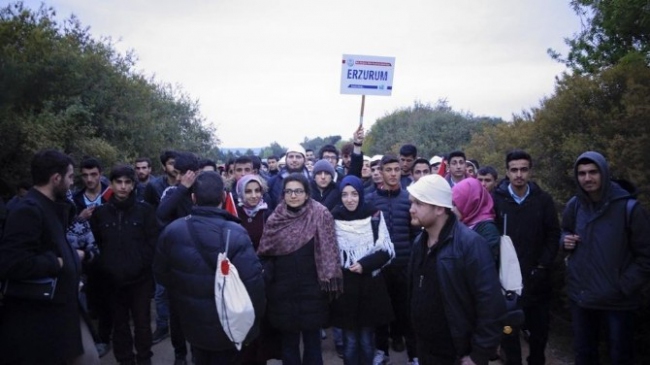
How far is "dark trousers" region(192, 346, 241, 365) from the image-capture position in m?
3.91

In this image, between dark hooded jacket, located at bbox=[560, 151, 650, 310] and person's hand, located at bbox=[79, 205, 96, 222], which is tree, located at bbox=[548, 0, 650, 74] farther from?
person's hand, located at bbox=[79, 205, 96, 222]

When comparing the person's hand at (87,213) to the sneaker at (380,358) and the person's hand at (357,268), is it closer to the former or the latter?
the person's hand at (357,268)

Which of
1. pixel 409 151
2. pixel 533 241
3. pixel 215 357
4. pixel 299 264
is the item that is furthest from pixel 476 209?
pixel 409 151

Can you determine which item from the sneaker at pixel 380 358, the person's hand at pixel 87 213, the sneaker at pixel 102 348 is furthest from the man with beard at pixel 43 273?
the sneaker at pixel 380 358

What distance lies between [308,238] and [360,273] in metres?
0.69

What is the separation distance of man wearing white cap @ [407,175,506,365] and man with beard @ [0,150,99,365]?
255 centimetres

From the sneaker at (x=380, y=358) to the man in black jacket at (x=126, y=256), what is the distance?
2437 mm

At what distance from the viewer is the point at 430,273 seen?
11.0 feet

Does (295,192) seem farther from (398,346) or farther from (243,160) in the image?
(243,160)

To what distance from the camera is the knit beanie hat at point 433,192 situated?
334 centimetres

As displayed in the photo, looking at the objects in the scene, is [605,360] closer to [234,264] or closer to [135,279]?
[234,264]

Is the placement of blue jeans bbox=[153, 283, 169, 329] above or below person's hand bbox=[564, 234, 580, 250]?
below

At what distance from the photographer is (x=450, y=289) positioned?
3180 millimetres

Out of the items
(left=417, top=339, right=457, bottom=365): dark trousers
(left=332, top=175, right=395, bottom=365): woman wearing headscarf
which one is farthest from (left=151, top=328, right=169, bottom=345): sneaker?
(left=417, top=339, right=457, bottom=365): dark trousers
